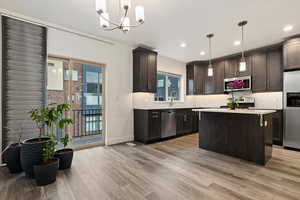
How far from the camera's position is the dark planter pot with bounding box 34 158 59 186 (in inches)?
72.7

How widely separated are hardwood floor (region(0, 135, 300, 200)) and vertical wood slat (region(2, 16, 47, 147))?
2.49ft

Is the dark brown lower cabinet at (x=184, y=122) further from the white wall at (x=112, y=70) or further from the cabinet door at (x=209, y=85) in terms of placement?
the white wall at (x=112, y=70)

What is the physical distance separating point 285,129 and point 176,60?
3.81 m

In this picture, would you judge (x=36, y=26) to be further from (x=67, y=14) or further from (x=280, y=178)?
(x=280, y=178)

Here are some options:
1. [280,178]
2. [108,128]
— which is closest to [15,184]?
[108,128]

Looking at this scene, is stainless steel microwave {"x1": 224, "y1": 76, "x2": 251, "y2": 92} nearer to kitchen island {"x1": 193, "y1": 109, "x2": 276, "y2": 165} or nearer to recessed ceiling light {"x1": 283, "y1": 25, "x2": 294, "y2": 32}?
recessed ceiling light {"x1": 283, "y1": 25, "x2": 294, "y2": 32}

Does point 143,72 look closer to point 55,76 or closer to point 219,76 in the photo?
point 55,76

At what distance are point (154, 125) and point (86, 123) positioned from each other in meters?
2.48

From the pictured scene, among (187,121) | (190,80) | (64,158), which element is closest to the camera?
(64,158)

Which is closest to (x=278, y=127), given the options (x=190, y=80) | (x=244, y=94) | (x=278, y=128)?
(x=278, y=128)

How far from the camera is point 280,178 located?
→ 80.3 inches

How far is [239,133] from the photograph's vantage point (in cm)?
273

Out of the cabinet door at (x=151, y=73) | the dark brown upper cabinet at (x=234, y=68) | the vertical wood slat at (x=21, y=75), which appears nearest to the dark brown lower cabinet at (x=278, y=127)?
the dark brown upper cabinet at (x=234, y=68)

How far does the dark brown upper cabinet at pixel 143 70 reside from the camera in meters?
3.95
